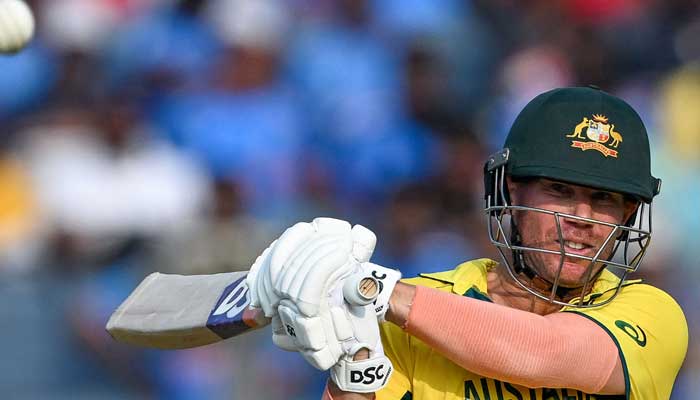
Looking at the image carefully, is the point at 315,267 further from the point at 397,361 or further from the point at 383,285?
the point at 397,361

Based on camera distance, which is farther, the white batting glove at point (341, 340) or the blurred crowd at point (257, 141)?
the blurred crowd at point (257, 141)

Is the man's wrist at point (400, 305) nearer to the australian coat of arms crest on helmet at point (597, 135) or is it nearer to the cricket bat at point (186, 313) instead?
the cricket bat at point (186, 313)

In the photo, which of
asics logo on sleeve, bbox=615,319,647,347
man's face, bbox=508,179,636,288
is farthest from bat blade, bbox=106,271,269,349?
asics logo on sleeve, bbox=615,319,647,347

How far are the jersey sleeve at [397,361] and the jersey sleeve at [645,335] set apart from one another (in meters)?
0.43

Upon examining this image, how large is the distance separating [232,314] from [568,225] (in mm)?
861

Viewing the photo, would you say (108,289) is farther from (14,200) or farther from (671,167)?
(671,167)

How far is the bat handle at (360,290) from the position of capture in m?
2.11

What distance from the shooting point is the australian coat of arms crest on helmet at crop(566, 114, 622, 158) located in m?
2.58

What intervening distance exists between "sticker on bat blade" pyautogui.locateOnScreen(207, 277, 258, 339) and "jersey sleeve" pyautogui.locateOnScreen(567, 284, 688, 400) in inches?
31.3

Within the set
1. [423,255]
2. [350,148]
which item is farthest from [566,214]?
[350,148]

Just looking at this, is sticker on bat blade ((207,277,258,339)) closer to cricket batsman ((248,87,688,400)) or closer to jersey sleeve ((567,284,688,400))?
cricket batsman ((248,87,688,400))

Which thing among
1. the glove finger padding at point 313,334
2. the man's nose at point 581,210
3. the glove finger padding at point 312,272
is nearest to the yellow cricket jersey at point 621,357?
the man's nose at point 581,210

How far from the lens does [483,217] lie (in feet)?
17.9

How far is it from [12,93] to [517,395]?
4.72 m
